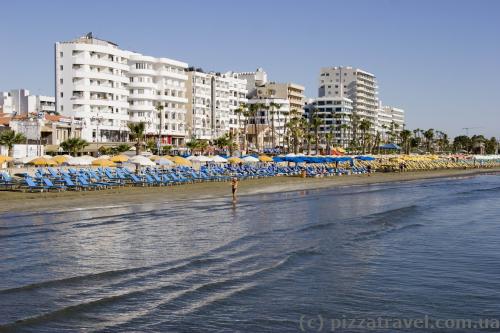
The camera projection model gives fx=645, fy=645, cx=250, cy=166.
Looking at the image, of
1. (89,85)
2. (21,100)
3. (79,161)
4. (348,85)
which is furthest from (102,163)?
(348,85)

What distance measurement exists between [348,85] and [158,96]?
9133 cm

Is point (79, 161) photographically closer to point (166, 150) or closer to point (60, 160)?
point (60, 160)

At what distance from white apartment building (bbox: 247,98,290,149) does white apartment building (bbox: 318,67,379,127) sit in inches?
1514

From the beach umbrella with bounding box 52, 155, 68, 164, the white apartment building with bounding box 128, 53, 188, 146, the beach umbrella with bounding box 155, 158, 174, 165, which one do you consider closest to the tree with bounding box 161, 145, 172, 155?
the white apartment building with bounding box 128, 53, 188, 146

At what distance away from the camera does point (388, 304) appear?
41.4 feet

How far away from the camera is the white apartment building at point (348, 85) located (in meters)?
173

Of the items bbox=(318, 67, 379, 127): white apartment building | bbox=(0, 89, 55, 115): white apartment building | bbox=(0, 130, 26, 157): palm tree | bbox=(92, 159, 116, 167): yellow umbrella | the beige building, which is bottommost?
bbox=(92, 159, 116, 167): yellow umbrella

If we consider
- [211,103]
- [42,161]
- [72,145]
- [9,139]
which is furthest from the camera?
[211,103]

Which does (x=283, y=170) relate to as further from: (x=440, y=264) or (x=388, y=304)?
(x=388, y=304)

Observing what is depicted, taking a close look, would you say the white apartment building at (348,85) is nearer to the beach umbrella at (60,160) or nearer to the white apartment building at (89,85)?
the white apartment building at (89,85)

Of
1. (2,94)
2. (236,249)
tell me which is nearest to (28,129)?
(2,94)

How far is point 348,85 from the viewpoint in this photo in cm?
17450

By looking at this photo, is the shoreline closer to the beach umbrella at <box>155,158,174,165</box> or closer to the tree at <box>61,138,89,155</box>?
the beach umbrella at <box>155,158,174,165</box>

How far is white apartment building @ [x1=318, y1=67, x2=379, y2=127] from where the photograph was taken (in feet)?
569
